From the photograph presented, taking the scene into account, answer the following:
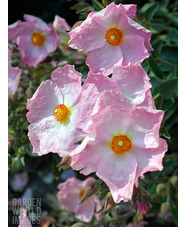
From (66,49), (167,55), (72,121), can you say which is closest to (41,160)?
(66,49)

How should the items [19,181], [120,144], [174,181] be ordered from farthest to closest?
1. [19,181]
2. [174,181]
3. [120,144]

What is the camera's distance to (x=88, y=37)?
4.47 ft

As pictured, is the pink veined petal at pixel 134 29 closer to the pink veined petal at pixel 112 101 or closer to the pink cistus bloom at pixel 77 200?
the pink veined petal at pixel 112 101

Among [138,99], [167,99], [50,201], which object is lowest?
[50,201]

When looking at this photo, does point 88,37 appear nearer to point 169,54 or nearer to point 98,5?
point 98,5

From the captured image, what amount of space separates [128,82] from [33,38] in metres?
1.03

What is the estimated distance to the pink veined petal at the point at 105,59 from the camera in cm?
135

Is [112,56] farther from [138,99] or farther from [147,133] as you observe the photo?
[147,133]

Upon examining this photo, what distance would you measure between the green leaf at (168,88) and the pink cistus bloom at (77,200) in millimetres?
791

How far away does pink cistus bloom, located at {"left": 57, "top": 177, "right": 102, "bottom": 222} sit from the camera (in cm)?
217

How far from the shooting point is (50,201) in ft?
9.01

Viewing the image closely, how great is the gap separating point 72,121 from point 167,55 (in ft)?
3.41

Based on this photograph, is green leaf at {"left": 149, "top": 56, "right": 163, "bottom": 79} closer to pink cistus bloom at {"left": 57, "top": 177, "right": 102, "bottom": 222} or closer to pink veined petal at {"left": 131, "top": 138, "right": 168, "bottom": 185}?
pink veined petal at {"left": 131, "top": 138, "right": 168, "bottom": 185}

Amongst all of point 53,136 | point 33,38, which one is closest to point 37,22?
point 33,38
